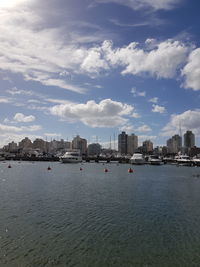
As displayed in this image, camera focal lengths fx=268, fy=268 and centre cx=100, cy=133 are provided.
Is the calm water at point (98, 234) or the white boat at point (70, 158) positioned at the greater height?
the white boat at point (70, 158)

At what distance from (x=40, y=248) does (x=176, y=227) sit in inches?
527

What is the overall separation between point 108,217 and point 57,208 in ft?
24.9

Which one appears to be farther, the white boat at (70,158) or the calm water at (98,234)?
the white boat at (70,158)

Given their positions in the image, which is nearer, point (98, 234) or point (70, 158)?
point (98, 234)

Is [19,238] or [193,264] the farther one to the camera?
[19,238]

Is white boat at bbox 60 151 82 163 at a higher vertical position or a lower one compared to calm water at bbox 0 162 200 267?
higher

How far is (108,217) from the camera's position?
95.5ft

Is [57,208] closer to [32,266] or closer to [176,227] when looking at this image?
[176,227]

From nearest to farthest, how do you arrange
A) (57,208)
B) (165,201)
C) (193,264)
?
(193,264) < (57,208) < (165,201)

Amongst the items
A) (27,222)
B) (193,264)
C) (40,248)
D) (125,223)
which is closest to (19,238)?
(40,248)

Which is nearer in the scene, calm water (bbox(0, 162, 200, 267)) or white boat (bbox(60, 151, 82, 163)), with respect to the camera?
calm water (bbox(0, 162, 200, 267))

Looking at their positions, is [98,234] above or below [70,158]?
below

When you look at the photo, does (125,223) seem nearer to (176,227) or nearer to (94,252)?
(176,227)

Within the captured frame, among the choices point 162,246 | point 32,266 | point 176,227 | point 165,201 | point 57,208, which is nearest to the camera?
point 32,266
